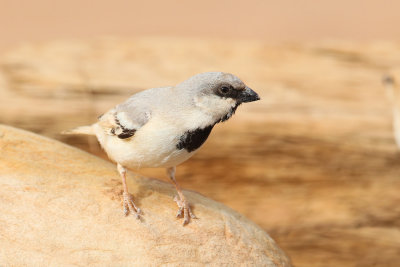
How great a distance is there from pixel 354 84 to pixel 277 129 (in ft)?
6.86

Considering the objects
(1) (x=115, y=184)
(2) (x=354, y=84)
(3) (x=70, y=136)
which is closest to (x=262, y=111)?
(2) (x=354, y=84)

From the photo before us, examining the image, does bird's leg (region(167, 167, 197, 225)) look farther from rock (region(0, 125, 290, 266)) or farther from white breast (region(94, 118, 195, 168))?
white breast (region(94, 118, 195, 168))

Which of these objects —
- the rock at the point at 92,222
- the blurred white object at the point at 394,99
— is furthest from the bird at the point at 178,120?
the blurred white object at the point at 394,99

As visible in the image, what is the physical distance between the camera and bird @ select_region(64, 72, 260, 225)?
4035mm

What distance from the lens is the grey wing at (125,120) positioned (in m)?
4.27

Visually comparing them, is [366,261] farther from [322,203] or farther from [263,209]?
[263,209]

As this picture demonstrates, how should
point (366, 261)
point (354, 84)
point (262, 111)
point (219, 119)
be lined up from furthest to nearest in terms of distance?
1. point (354, 84)
2. point (262, 111)
3. point (366, 261)
4. point (219, 119)

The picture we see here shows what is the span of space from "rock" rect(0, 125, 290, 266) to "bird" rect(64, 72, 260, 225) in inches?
7.5

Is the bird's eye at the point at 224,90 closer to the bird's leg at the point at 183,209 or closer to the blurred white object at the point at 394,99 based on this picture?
the bird's leg at the point at 183,209

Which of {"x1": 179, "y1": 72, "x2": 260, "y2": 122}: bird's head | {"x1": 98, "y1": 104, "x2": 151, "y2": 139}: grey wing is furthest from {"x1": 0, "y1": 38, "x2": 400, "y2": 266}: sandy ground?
{"x1": 179, "y1": 72, "x2": 260, "y2": 122}: bird's head

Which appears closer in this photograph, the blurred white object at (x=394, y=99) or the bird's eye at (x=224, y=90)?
the bird's eye at (x=224, y=90)

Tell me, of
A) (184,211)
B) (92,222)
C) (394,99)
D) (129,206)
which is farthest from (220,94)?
(394,99)

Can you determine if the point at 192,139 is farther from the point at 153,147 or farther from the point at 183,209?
the point at 183,209

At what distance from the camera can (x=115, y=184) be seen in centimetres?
454
